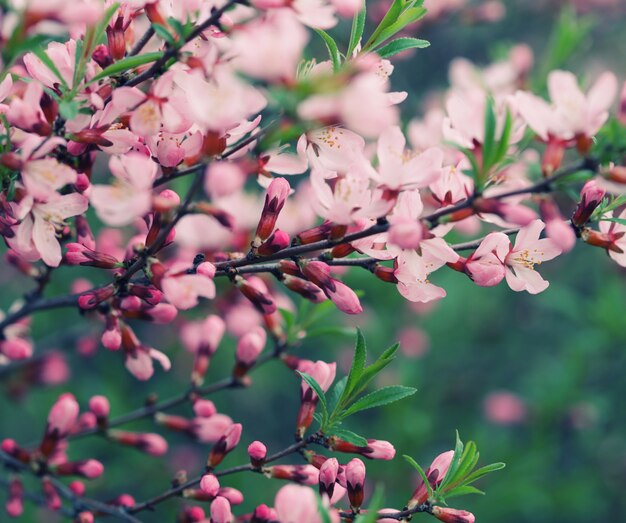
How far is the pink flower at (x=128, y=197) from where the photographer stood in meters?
1.35

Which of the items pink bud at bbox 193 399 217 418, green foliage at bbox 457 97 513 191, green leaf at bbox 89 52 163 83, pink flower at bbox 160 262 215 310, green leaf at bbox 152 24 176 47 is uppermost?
green leaf at bbox 152 24 176 47

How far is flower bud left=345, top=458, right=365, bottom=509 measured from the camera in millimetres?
1743

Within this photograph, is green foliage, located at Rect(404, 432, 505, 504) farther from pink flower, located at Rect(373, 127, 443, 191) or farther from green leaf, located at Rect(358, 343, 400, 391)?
pink flower, located at Rect(373, 127, 443, 191)

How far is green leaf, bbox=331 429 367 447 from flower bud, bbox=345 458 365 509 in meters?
0.05

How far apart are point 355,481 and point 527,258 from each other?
71 centimetres

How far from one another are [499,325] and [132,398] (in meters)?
2.52

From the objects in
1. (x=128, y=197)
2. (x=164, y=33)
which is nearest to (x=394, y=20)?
(x=164, y=33)

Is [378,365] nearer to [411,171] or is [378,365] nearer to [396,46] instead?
[411,171]

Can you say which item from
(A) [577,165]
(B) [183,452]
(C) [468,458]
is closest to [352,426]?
(B) [183,452]

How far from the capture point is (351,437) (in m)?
1.73

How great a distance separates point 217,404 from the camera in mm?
4395

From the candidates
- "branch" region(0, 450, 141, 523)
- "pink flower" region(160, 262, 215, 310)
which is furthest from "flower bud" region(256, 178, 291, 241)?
"branch" region(0, 450, 141, 523)

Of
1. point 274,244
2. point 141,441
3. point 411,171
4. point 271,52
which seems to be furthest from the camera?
point 141,441

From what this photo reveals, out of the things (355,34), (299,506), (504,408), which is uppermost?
Answer: (355,34)
